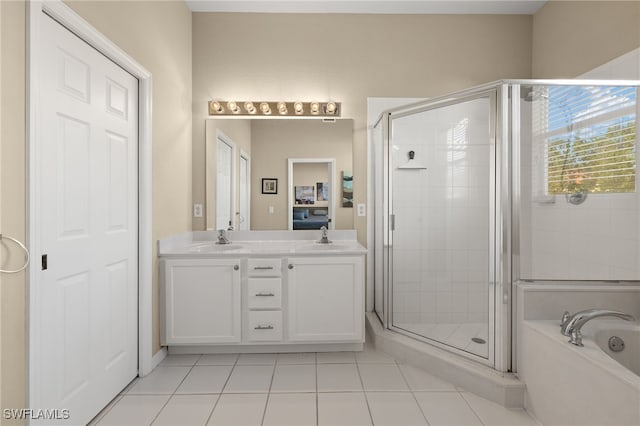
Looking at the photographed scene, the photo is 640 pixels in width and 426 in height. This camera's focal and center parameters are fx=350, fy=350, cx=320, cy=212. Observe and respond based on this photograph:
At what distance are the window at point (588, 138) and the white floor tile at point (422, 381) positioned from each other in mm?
1330

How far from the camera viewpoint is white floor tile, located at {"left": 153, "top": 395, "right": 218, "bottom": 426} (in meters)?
1.83

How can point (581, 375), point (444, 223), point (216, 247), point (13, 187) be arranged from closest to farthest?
point (13, 187)
point (581, 375)
point (444, 223)
point (216, 247)

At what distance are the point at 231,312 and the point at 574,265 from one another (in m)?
2.23

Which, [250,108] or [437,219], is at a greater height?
[250,108]

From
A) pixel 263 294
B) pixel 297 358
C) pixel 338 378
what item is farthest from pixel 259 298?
pixel 338 378

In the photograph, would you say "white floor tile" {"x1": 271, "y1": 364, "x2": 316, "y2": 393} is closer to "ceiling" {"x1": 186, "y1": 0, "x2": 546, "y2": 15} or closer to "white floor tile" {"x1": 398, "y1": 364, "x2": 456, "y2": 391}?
"white floor tile" {"x1": 398, "y1": 364, "x2": 456, "y2": 391}

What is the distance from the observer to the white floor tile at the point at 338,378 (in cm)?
215

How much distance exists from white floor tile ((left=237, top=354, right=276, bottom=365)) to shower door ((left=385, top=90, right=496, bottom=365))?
940 mm

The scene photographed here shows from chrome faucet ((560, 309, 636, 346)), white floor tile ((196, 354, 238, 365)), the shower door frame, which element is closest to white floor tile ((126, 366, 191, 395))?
white floor tile ((196, 354, 238, 365))

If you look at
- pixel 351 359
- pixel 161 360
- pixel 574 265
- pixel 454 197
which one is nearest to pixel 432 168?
pixel 454 197

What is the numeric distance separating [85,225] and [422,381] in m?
2.14

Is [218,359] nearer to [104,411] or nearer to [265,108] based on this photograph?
[104,411]

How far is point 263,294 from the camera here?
256 centimetres

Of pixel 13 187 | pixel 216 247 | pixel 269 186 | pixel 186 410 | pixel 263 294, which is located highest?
pixel 269 186
